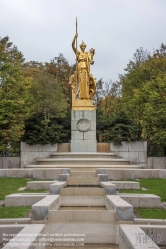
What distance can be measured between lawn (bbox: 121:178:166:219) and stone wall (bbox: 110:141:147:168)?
267 inches

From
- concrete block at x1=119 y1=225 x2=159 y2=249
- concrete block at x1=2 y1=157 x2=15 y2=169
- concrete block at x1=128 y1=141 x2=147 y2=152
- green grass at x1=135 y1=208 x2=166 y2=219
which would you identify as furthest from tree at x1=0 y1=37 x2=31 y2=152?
concrete block at x1=119 y1=225 x2=159 y2=249

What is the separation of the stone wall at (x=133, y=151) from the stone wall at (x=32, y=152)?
14.3 ft

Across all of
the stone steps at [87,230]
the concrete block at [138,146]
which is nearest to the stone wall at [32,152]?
the concrete block at [138,146]

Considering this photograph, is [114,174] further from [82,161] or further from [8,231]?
[8,231]

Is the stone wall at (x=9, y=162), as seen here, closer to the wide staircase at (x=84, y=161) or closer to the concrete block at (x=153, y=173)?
the wide staircase at (x=84, y=161)

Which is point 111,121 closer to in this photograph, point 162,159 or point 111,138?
point 111,138

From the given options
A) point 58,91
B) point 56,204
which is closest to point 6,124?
point 58,91

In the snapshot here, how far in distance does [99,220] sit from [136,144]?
1505 centimetres

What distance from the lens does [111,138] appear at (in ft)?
78.6

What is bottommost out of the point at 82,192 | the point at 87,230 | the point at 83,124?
the point at 87,230

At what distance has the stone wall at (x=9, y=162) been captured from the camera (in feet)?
74.4

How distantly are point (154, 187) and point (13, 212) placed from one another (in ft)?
21.8

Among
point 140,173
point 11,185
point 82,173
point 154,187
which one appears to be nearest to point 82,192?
point 82,173

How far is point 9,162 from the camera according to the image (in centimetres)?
2278
